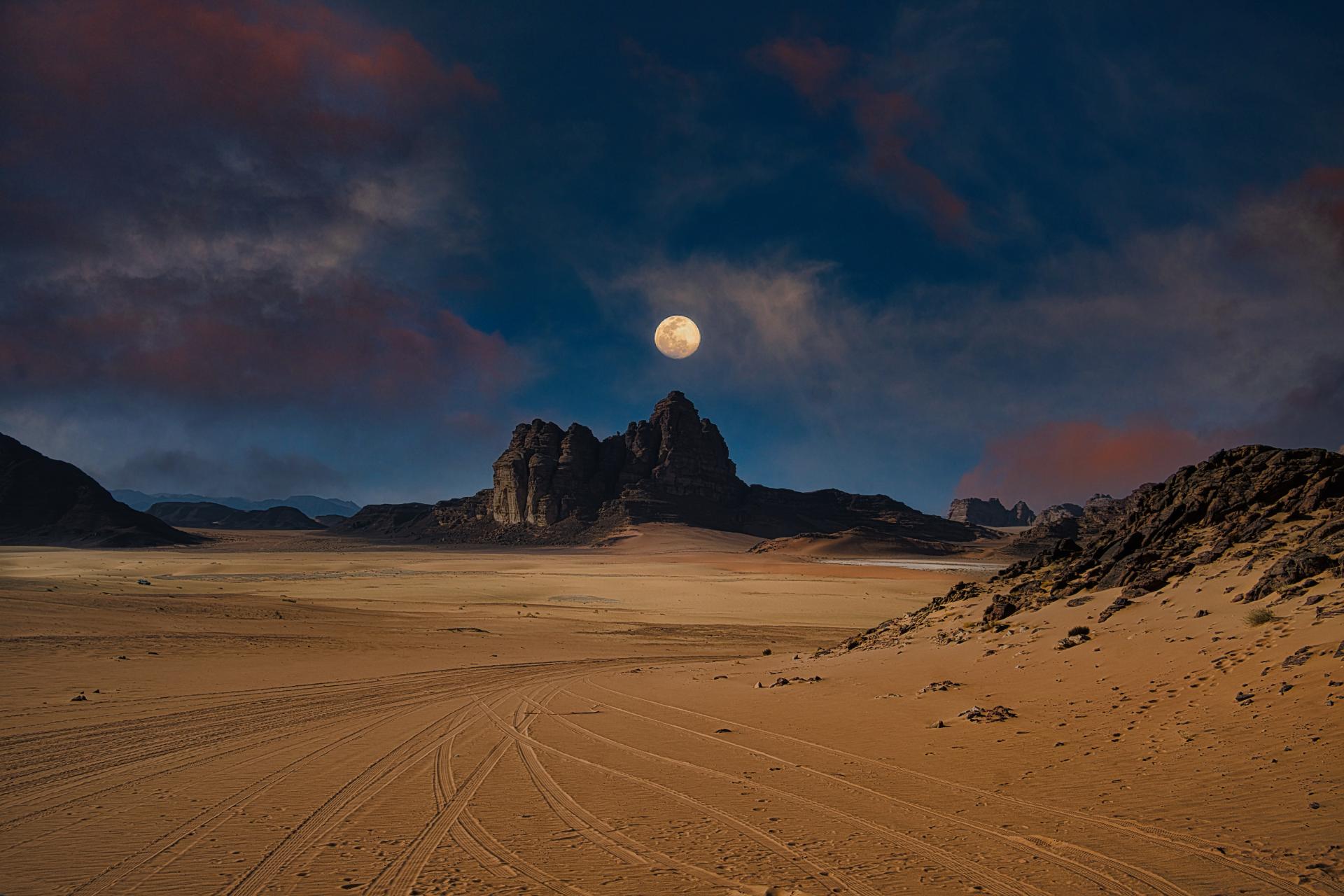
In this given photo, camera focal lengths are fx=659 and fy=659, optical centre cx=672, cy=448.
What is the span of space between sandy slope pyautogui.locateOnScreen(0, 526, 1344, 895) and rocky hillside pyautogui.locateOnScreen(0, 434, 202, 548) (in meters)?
150

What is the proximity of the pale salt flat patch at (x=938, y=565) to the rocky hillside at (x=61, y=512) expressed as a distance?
135 m

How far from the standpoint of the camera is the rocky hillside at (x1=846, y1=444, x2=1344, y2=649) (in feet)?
39.4

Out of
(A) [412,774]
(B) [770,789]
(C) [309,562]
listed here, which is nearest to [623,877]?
(B) [770,789]

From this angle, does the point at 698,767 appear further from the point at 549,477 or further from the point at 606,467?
the point at 606,467

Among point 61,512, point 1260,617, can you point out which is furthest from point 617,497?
point 1260,617

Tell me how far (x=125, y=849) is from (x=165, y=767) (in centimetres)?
309

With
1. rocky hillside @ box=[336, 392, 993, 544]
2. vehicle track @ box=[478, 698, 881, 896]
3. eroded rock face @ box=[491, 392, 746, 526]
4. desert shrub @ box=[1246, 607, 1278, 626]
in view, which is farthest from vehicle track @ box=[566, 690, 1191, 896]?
eroded rock face @ box=[491, 392, 746, 526]

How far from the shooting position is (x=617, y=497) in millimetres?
171625

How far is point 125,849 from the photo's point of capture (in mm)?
5477

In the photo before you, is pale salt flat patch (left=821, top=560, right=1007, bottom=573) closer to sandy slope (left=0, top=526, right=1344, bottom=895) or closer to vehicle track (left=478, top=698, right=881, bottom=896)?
sandy slope (left=0, top=526, right=1344, bottom=895)

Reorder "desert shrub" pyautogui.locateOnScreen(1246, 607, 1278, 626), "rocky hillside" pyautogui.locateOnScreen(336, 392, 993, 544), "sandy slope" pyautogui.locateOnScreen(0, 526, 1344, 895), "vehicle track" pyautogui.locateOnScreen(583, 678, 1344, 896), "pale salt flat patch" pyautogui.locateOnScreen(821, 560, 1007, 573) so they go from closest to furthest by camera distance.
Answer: "vehicle track" pyautogui.locateOnScreen(583, 678, 1344, 896) → "sandy slope" pyautogui.locateOnScreen(0, 526, 1344, 895) → "desert shrub" pyautogui.locateOnScreen(1246, 607, 1278, 626) → "pale salt flat patch" pyautogui.locateOnScreen(821, 560, 1007, 573) → "rocky hillside" pyautogui.locateOnScreen(336, 392, 993, 544)

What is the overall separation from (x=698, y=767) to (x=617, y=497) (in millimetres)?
164499

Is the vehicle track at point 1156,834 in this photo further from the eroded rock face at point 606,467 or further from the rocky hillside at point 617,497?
the eroded rock face at point 606,467

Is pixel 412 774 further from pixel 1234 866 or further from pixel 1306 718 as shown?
pixel 1306 718
